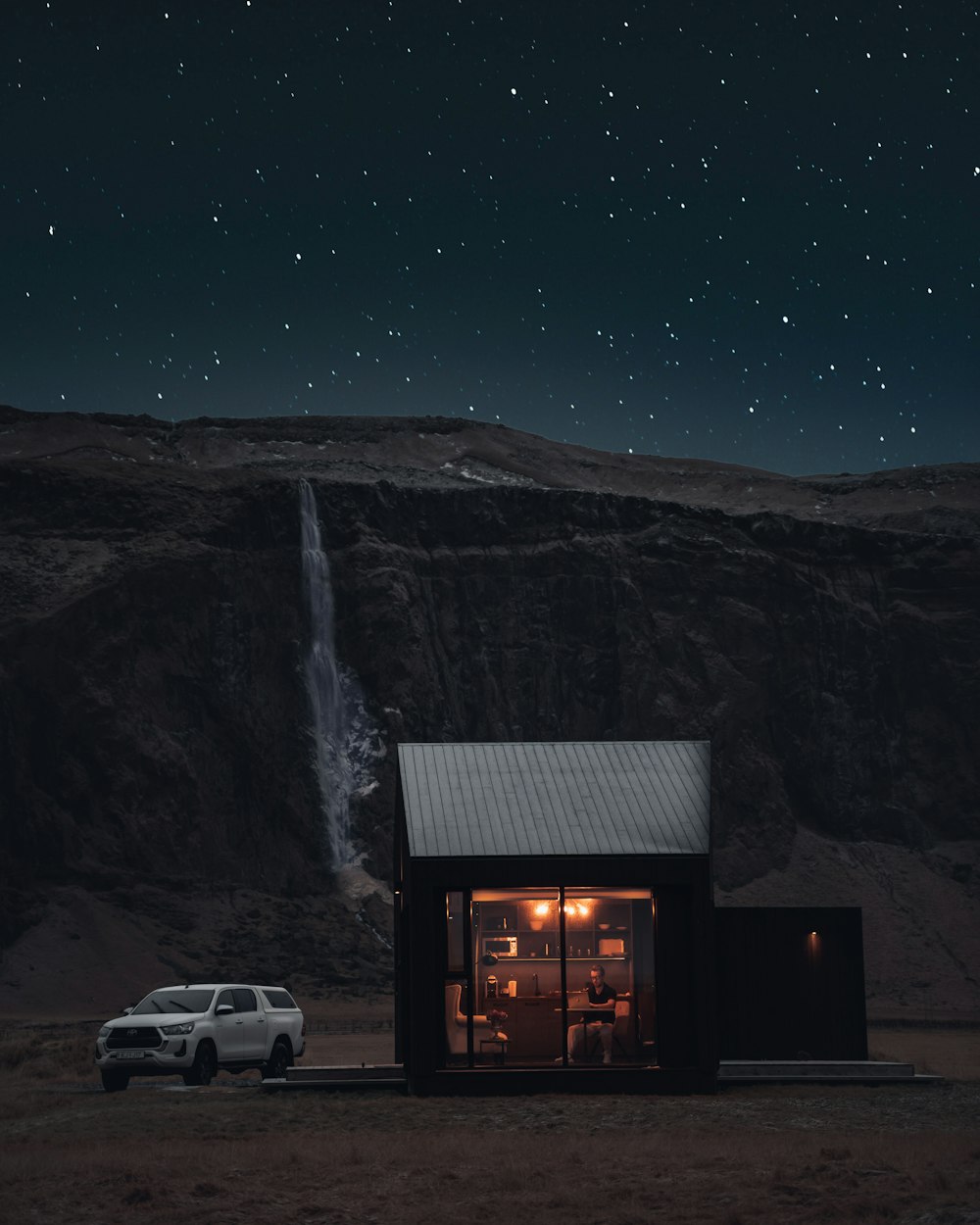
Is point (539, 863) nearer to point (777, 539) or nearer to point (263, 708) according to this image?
point (263, 708)

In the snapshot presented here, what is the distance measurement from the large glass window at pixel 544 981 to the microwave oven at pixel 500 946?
0.05ft

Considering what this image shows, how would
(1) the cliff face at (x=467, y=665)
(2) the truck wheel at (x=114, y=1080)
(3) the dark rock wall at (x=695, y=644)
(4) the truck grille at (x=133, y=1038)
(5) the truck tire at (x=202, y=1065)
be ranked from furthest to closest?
(3) the dark rock wall at (x=695, y=644) < (1) the cliff face at (x=467, y=665) < (5) the truck tire at (x=202, y=1065) < (2) the truck wheel at (x=114, y=1080) < (4) the truck grille at (x=133, y=1038)

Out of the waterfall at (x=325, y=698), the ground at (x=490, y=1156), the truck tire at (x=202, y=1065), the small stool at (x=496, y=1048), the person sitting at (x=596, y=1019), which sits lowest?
the ground at (x=490, y=1156)

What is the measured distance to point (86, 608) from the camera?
289 ft

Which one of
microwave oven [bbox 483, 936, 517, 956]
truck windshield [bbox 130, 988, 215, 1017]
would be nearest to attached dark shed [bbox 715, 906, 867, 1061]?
microwave oven [bbox 483, 936, 517, 956]

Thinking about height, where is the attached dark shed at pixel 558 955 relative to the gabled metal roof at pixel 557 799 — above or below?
below

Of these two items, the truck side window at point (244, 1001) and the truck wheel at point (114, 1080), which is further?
the truck side window at point (244, 1001)

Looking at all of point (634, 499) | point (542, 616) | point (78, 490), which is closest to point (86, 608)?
point (78, 490)

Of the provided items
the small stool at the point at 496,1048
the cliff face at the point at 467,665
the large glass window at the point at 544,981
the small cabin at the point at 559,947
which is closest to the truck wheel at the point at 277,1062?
the small cabin at the point at 559,947

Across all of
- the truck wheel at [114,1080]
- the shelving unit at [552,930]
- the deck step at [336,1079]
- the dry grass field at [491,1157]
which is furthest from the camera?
the truck wheel at [114,1080]

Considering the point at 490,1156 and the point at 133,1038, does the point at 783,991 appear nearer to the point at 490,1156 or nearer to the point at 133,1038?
the point at 133,1038

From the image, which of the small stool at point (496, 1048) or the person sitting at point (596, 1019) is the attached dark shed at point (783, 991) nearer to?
the person sitting at point (596, 1019)

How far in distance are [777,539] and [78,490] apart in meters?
42.4

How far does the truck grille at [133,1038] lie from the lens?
28273 millimetres
